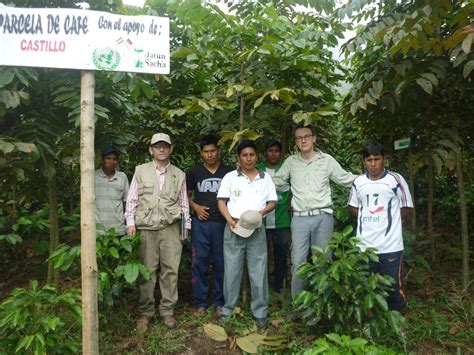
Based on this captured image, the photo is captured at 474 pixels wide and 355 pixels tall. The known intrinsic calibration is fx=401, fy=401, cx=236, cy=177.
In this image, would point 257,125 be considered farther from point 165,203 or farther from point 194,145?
point 194,145

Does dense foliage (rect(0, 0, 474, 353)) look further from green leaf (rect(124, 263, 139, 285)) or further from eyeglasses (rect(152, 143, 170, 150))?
eyeglasses (rect(152, 143, 170, 150))

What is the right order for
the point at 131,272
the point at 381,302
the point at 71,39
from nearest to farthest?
the point at 71,39, the point at 381,302, the point at 131,272

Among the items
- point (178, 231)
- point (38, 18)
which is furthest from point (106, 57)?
point (178, 231)

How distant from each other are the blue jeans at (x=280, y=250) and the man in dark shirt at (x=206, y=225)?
614 mm

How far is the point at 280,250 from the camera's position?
14.1 feet

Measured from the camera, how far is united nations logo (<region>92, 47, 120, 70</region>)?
2.38 metres

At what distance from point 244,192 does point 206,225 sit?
22.5 inches

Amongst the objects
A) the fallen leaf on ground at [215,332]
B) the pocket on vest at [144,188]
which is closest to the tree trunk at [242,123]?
the fallen leaf on ground at [215,332]

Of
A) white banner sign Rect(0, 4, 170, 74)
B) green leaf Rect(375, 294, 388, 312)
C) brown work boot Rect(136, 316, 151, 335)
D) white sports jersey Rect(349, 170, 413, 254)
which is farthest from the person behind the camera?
brown work boot Rect(136, 316, 151, 335)

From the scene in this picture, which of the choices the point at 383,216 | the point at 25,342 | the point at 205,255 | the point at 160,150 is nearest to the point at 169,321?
the point at 205,255

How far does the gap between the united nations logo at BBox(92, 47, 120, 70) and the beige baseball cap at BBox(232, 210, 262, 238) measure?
1683mm

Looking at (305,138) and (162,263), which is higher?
(305,138)

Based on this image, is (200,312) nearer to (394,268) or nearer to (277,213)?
(277,213)

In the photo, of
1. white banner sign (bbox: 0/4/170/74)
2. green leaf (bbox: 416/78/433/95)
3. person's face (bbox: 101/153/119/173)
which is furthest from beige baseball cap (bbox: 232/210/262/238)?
green leaf (bbox: 416/78/433/95)
